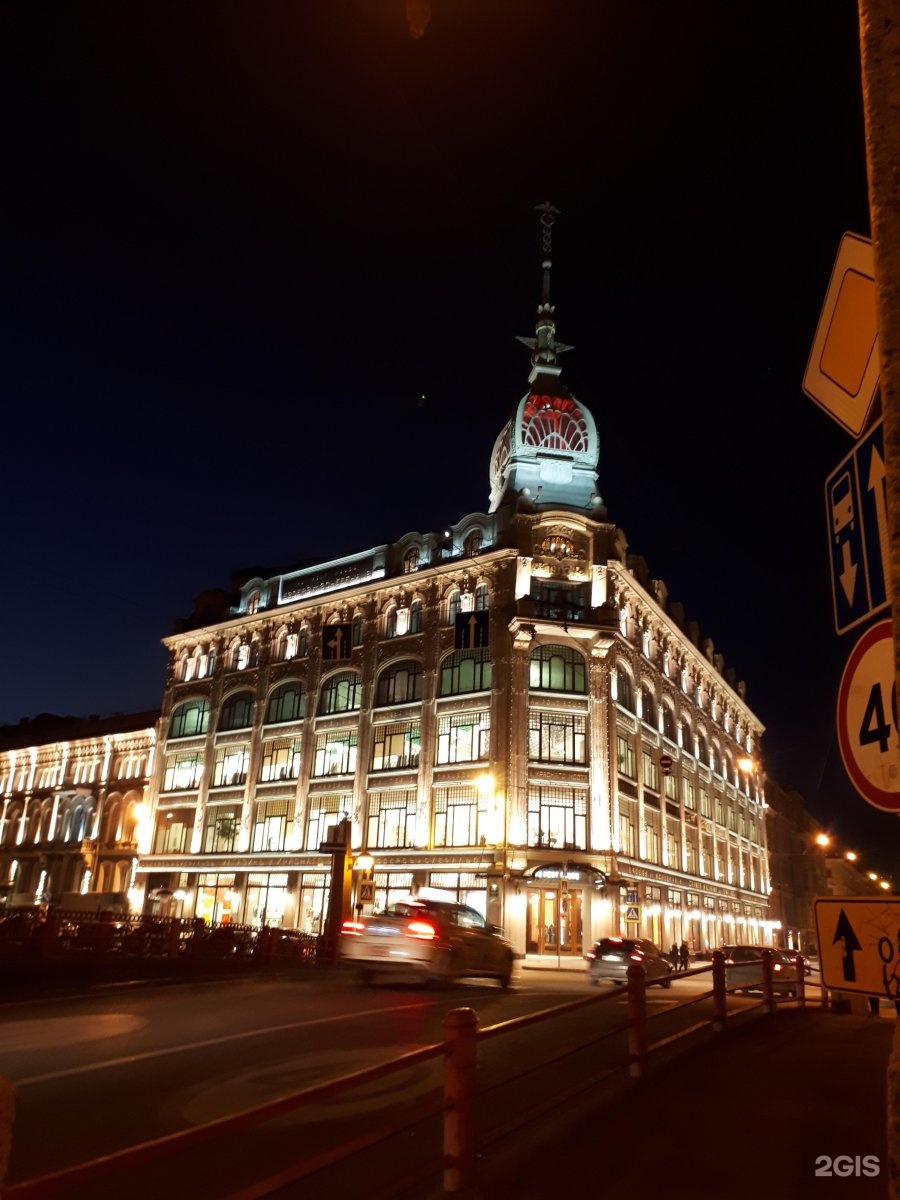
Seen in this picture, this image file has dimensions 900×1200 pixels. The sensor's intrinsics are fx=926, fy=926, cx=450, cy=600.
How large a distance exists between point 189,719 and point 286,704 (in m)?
8.60

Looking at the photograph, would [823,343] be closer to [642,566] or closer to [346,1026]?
[346,1026]

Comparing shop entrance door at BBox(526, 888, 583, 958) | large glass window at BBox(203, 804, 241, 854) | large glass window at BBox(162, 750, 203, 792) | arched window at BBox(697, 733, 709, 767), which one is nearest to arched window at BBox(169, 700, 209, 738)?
large glass window at BBox(162, 750, 203, 792)

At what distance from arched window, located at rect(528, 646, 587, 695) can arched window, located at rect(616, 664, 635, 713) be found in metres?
2.56

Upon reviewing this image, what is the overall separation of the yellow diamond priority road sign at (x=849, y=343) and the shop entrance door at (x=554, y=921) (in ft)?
126

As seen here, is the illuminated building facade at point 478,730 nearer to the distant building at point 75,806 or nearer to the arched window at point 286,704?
the arched window at point 286,704

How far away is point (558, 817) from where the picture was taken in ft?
137

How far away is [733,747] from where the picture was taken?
69000 mm

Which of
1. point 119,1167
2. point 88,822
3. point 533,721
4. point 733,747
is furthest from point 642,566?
point 119,1167

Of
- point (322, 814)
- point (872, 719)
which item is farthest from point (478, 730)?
point (872, 719)

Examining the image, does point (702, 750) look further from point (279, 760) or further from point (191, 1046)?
point (191, 1046)

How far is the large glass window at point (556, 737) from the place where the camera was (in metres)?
42.7

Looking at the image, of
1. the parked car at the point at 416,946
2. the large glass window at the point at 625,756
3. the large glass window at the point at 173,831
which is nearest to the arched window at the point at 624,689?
the large glass window at the point at 625,756

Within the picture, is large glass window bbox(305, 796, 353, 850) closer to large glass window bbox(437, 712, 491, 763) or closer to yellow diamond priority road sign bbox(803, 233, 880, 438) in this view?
large glass window bbox(437, 712, 491, 763)

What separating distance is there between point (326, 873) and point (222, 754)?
39.7 feet
